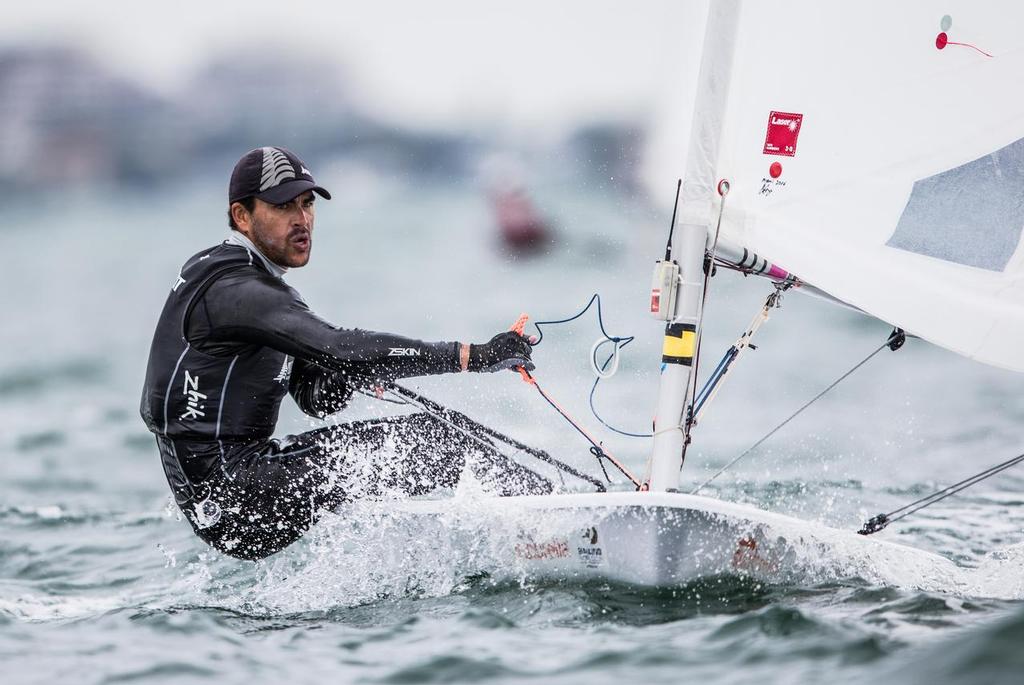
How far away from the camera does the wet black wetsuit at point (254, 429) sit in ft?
10.5

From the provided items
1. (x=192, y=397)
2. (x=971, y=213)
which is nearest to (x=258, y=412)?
(x=192, y=397)

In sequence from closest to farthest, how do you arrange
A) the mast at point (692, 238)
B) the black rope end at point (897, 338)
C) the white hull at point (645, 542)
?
1. the white hull at point (645, 542)
2. the mast at point (692, 238)
3. the black rope end at point (897, 338)

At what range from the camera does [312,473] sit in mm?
3375

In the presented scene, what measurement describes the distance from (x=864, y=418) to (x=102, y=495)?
13.3ft

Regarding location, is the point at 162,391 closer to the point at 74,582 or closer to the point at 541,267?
the point at 74,582

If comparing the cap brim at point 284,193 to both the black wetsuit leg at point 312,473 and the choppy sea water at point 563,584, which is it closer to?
the black wetsuit leg at point 312,473

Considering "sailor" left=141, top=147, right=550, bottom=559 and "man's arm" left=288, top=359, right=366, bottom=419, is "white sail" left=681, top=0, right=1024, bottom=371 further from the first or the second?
"man's arm" left=288, top=359, right=366, bottom=419

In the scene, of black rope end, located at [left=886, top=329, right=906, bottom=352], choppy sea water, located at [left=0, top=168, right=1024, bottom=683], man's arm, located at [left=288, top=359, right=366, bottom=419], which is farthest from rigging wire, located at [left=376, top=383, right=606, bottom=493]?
black rope end, located at [left=886, top=329, right=906, bottom=352]

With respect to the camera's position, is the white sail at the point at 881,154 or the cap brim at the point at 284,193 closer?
the white sail at the point at 881,154

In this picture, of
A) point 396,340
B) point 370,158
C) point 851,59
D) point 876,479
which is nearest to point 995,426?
point 876,479

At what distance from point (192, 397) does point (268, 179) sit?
59 cm

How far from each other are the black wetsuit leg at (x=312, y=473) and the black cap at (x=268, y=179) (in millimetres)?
633

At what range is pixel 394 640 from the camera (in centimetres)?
297

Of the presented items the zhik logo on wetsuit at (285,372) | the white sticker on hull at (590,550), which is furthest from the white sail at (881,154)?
the zhik logo on wetsuit at (285,372)
